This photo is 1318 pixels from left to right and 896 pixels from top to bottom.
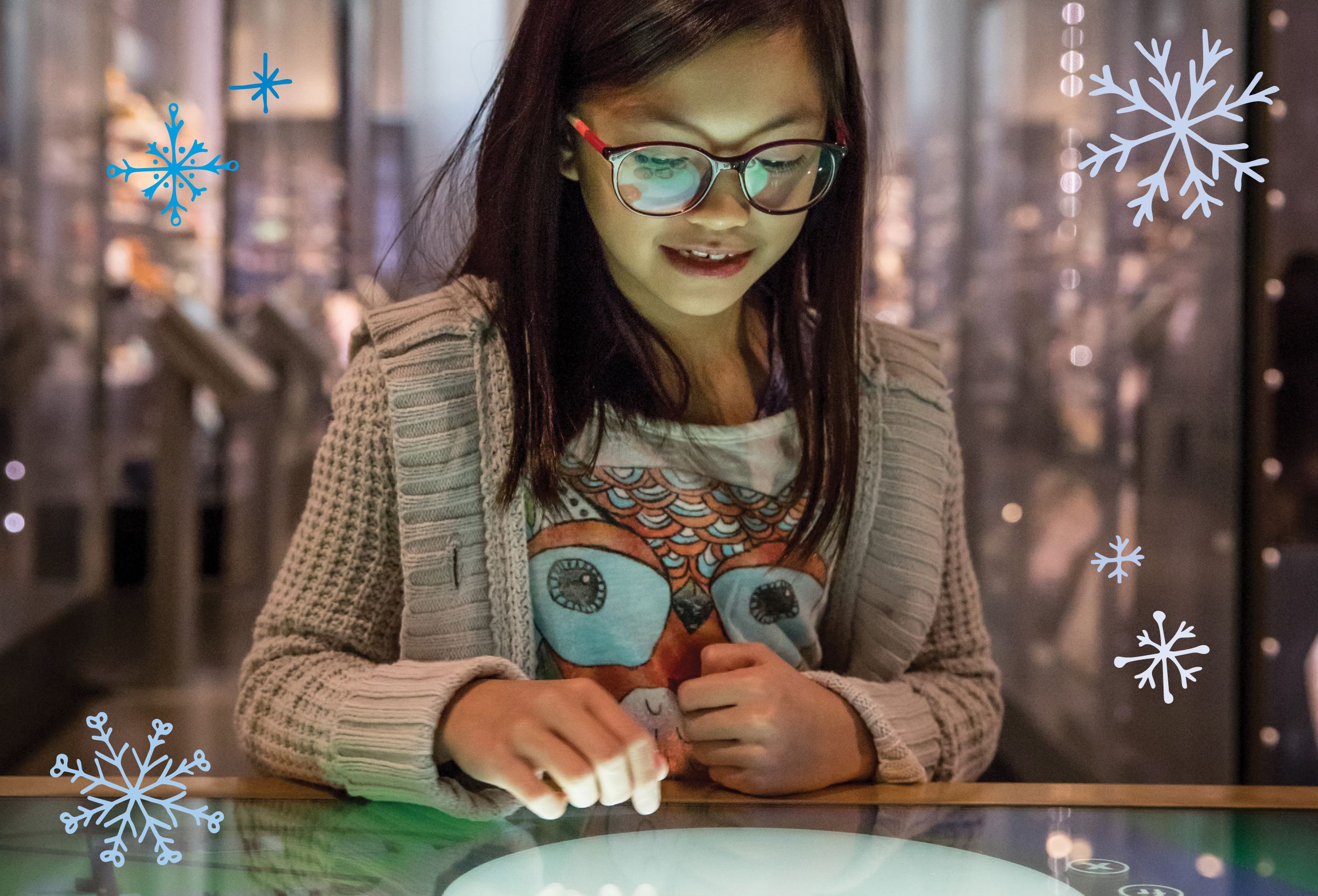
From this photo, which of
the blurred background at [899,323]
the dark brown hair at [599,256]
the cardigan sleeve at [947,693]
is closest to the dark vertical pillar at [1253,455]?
the blurred background at [899,323]

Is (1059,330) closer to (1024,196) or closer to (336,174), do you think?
(1024,196)

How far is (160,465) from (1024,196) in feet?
6.38

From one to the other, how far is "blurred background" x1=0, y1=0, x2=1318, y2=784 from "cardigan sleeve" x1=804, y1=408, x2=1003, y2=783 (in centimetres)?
27

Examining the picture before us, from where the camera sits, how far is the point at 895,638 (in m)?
0.90

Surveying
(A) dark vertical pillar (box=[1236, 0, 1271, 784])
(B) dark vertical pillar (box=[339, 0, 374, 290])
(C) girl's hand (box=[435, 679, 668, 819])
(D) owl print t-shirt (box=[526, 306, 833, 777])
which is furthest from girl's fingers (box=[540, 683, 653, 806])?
(B) dark vertical pillar (box=[339, 0, 374, 290])

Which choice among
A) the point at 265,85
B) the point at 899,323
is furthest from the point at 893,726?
the point at 899,323

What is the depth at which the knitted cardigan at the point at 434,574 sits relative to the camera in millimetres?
766

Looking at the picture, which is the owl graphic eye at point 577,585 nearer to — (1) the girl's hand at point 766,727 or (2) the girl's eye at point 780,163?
(1) the girl's hand at point 766,727

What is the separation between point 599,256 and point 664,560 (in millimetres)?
201

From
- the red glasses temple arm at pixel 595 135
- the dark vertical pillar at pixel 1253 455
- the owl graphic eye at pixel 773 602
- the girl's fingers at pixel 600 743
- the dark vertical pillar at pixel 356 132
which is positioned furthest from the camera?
the dark vertical pillar at pixel 356 132

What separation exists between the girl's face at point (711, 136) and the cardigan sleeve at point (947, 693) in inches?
9.8

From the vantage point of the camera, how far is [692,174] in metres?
0.72

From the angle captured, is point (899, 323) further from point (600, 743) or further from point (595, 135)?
point (600, 743)

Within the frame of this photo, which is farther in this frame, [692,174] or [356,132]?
[356,132]
